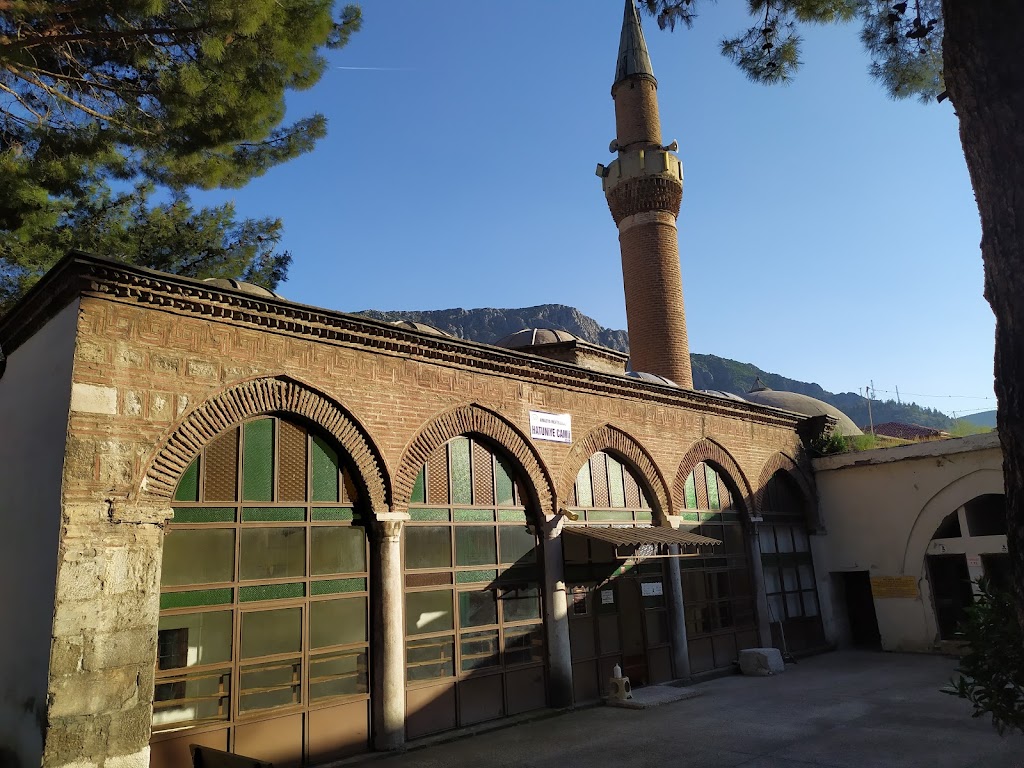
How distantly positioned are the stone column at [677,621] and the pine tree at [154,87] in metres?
8.23

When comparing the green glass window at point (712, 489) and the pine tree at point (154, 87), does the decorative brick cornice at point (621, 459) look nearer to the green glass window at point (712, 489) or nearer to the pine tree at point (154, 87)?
the green glass window at point (712, 489)

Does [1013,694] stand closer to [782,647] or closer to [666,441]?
[666,441]

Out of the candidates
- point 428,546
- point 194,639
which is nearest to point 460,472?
point 428,546

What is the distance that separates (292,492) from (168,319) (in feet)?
6.88

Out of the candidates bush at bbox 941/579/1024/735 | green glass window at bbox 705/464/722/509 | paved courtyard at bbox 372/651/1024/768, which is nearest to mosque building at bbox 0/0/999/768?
paved courtyard at bbox 372/651/1024/768

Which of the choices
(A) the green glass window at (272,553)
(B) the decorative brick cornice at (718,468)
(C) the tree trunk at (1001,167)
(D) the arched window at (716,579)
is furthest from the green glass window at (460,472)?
(C) the tree trunk at (1001,167)

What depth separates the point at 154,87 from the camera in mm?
9062

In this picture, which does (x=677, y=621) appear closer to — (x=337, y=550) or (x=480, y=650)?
(x=480, y=650)

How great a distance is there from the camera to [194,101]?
8781 mm

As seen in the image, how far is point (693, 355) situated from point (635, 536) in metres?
101

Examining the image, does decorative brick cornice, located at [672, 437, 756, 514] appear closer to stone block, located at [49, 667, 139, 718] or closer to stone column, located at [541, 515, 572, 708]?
stone column, located at [541, 515, 572, 708]

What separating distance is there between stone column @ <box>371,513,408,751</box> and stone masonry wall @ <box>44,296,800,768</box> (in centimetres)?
48

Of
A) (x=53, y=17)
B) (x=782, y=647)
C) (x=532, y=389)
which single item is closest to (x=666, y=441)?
(x=532, y=389)

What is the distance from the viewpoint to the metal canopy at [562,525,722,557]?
9.80 metres
